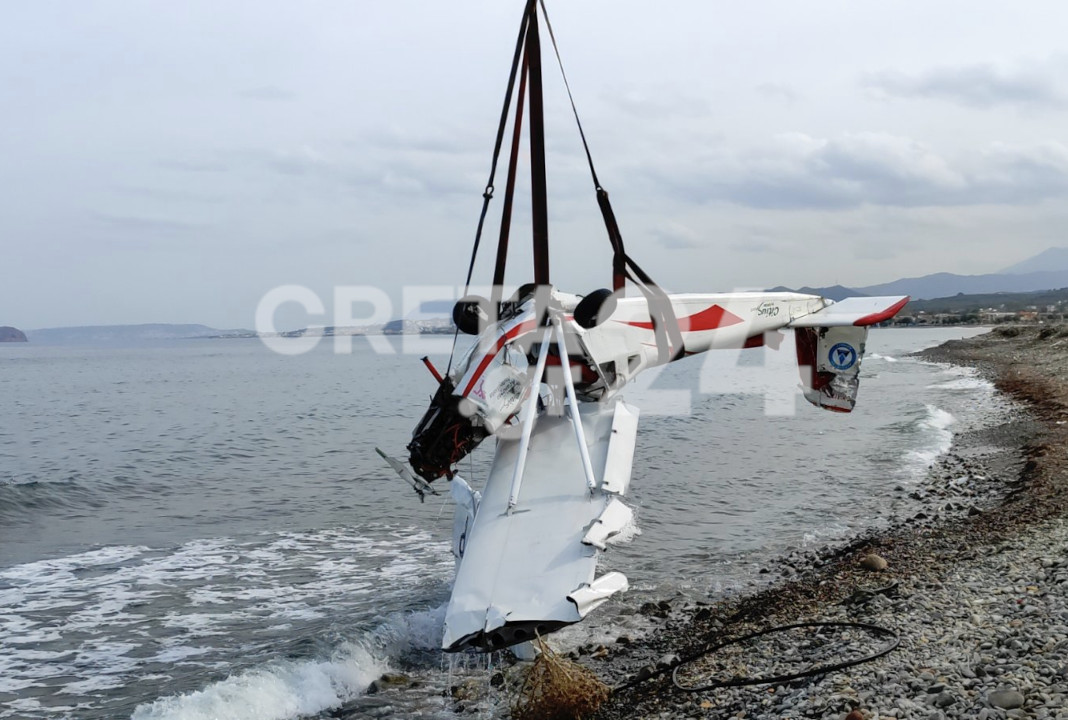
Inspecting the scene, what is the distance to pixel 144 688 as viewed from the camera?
9.52 m

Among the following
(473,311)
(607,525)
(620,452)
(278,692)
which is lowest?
(278,692)

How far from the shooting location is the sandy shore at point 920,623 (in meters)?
6.14

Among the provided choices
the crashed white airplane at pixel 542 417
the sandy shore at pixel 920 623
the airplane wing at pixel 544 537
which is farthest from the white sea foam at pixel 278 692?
the sandy shore at pixel 920 623

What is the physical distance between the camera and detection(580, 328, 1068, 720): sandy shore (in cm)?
614

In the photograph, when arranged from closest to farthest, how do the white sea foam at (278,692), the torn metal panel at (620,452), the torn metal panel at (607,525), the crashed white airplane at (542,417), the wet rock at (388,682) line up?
the crashed white airplane at (542,417)
the torn metal panel at (607,525)
the torn metal panel at (620,452)
the white sea foam at (278,692)
the wet rock at (388,682)

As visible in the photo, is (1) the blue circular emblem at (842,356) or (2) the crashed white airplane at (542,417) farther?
(1) the blue circular emblem at (842,356)

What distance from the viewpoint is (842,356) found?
44.7 ft

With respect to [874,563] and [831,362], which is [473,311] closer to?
[874,563]

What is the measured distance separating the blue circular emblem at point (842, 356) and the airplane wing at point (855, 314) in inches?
19.7

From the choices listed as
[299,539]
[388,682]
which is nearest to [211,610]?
[388,682]

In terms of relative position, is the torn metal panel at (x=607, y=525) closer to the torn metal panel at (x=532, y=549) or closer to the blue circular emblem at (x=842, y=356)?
the torn metal panel at (x=532, y=549)

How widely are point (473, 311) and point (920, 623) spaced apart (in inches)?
236

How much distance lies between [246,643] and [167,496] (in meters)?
12.7

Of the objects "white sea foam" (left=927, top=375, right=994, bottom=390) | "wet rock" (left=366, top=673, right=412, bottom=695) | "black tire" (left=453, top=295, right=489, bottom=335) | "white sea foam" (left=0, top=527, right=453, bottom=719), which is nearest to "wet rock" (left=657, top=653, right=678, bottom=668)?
"wet rock" (left=366, top=673, right=412, bottom=695)
